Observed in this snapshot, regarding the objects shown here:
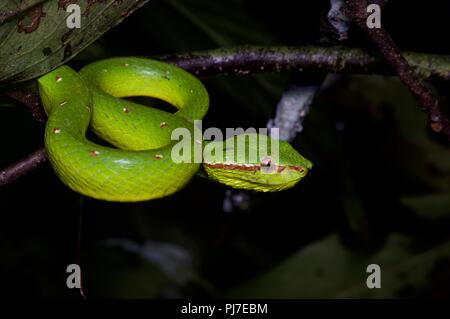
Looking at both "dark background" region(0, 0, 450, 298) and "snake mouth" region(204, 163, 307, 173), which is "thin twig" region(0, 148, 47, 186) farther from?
"dark background" region(0, 0, 450, 298)

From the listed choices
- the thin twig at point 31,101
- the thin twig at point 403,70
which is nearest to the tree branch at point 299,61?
the thin twig at point 403,70

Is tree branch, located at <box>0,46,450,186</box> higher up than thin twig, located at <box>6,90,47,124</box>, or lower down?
higher up

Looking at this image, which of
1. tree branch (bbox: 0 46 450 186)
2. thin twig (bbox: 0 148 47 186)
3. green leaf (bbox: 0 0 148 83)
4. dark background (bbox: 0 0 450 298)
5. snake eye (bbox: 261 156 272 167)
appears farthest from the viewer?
dark background (bbox: 0 0 450 298)

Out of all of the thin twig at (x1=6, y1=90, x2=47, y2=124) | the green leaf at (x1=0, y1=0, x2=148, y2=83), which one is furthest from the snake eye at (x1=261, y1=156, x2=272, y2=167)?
the thin twig at (x1=6, y1=90, x2=47, y2=124)

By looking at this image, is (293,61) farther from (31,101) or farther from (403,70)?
(31,101)

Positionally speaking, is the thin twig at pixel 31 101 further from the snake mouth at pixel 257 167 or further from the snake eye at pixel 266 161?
the snake eye at pixel 266 161
